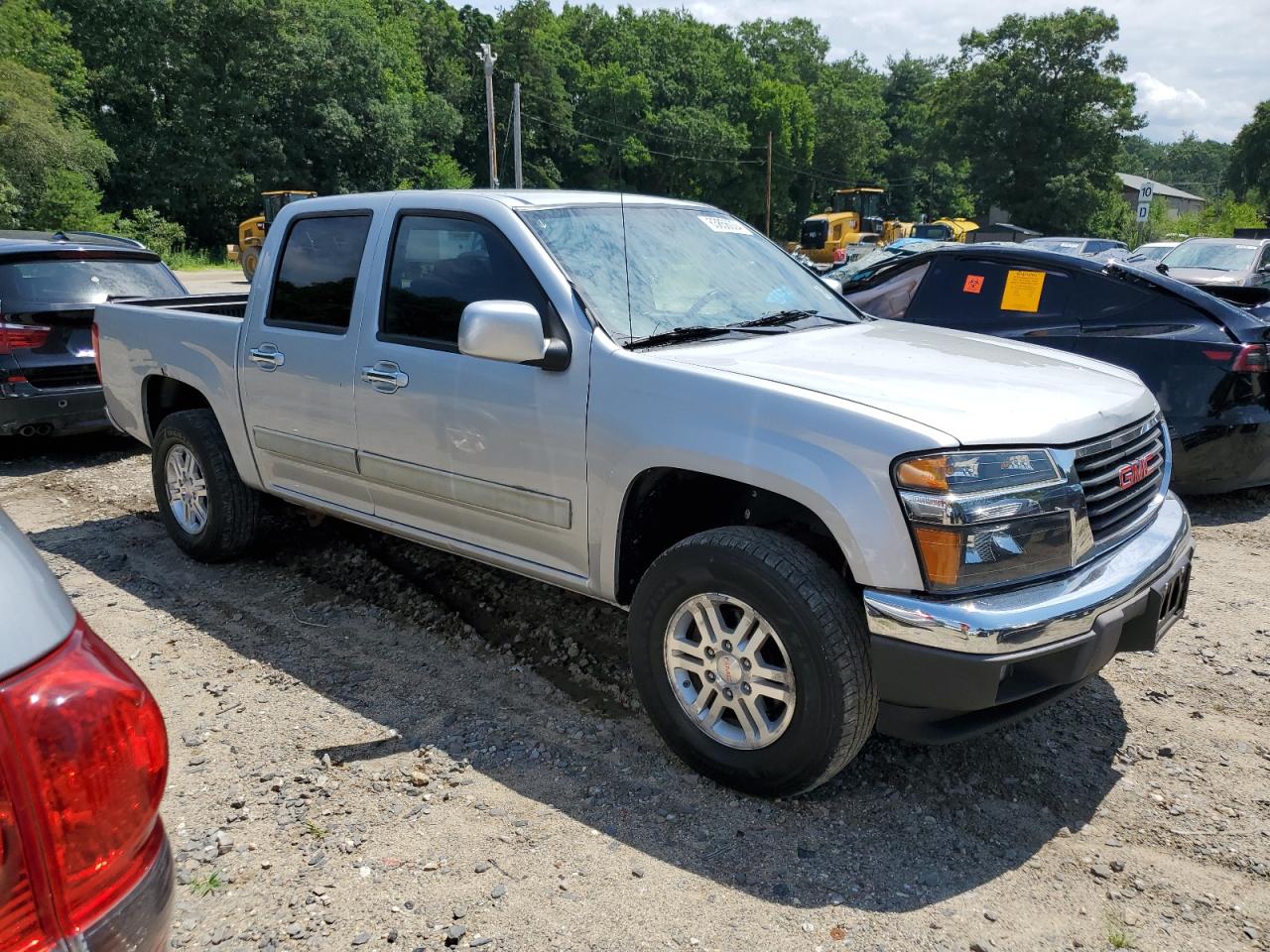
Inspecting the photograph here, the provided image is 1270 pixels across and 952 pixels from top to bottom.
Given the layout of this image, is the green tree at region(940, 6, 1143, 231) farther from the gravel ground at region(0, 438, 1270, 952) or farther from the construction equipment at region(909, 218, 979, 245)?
the gravel ground at region(0, 438, 1270, 952)

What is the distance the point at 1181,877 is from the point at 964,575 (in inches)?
42.4

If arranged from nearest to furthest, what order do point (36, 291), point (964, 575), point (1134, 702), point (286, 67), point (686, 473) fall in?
point (964, 575), point (686, 473), point (1134, 702), point (36, 291), point (286, 67)

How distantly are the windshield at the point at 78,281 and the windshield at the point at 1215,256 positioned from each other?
13.3 meters

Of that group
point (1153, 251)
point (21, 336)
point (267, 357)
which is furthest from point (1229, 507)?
point (1153, 251)

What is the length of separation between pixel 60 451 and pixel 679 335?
655 cm

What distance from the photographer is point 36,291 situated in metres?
7.25

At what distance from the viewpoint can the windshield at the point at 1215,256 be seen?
13961 millimetres

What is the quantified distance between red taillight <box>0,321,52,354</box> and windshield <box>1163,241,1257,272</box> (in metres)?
14.1

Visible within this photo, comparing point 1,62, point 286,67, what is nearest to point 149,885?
point 1,62

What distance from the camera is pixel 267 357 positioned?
4562mm

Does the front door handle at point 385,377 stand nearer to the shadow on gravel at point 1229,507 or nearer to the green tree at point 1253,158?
the shadow on gravel at point 1229,507

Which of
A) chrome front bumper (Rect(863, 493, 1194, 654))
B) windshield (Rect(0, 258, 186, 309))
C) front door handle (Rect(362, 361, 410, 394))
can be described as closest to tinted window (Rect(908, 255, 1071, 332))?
chrome front bumper (Rect(863, 493, 1194, 654))

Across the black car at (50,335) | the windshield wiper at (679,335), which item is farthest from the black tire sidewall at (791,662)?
the black car at (50,335)

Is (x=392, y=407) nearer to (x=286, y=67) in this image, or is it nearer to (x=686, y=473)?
(x=686, y=473)
